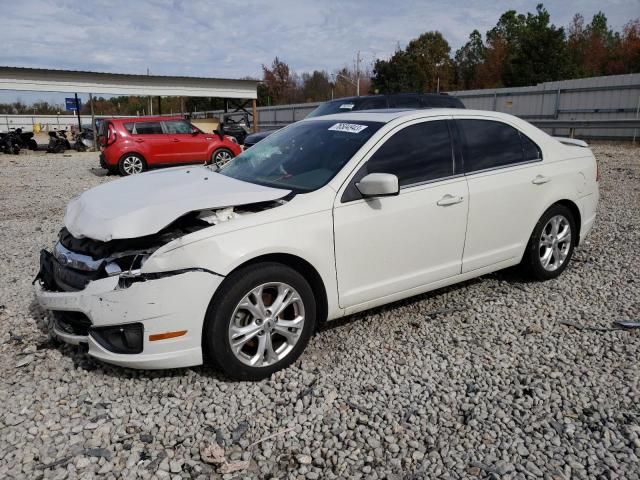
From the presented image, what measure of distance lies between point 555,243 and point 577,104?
21.7 m

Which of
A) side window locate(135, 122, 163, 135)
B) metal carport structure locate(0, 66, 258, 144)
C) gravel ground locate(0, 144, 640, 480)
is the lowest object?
gravel ground locate(0, 144, 640, 480)

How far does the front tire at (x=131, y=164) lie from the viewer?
13.5 m

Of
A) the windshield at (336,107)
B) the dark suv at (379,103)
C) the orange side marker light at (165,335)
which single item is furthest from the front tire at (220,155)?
the orange side marker light at (165,335)

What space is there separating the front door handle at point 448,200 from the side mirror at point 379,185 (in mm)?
557

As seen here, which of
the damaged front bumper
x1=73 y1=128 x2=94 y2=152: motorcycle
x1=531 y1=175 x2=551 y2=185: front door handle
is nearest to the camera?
the damaged front bumper

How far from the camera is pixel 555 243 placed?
4719mm

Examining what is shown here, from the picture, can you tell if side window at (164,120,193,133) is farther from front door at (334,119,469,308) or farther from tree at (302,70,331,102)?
tree at (302,70,331,102)

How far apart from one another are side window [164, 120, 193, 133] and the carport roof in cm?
1116

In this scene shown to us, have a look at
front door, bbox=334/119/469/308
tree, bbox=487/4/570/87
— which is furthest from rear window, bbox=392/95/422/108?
tree, bbox=487/4/570/87

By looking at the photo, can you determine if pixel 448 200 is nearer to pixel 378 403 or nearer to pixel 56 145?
pixel 378 403

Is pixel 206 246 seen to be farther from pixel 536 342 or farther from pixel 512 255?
pixel 512 255

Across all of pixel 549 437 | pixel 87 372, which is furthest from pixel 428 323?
pixel 87 372

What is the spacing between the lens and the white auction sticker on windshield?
3.81m

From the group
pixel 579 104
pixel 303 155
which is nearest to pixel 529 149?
pixel 303 155
